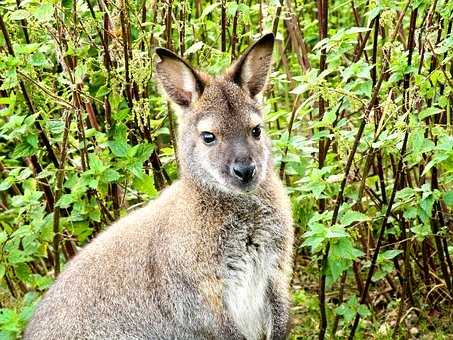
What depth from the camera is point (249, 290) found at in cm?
444

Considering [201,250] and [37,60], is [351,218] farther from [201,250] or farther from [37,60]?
[37,60]

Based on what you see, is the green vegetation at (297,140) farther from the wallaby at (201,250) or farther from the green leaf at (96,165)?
the wallaby at (201,250)

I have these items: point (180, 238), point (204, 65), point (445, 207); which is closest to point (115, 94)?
point (204, 65)

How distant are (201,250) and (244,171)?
0.48m

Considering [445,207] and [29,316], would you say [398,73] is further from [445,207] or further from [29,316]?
[29,316]

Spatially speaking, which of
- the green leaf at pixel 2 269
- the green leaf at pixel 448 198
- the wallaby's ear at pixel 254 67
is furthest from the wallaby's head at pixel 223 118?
the green leaf at pixel 2 269

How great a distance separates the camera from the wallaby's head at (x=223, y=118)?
13.9ft

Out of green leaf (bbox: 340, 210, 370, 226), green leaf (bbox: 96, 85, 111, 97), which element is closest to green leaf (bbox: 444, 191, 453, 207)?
green leaf (bbox: 340, 210, 370, 226)

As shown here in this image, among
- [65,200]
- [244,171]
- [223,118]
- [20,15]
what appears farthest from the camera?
[65,200]

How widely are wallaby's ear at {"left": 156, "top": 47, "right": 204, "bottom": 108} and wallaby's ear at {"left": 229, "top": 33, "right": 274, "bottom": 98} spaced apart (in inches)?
7.7

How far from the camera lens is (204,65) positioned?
18.5 ft

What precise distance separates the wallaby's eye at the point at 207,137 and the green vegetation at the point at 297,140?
0.57 meters

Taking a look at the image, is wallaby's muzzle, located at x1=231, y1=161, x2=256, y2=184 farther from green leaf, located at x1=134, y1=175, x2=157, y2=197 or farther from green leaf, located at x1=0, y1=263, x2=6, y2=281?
green leaf, located at x1=0, y1=263, x2=6, y2=281

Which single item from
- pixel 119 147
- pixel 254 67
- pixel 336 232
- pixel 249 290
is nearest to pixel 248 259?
pixel 249 290
